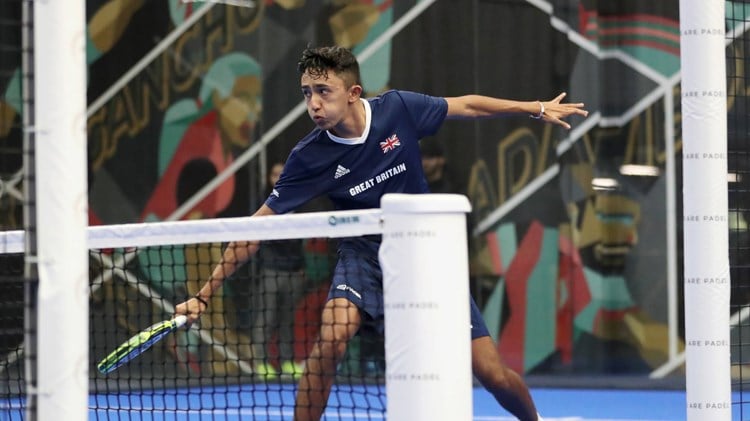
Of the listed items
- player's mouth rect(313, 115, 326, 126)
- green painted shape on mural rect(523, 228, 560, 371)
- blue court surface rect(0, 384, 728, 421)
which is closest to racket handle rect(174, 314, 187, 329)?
player's mouth rect(313, 115, 326, 126)

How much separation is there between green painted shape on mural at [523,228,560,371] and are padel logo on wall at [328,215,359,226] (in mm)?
6806

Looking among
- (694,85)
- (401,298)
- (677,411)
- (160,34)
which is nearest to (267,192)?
(160,34)

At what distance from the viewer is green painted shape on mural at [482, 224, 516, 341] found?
10992 mm

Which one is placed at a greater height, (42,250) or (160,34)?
(160,34)

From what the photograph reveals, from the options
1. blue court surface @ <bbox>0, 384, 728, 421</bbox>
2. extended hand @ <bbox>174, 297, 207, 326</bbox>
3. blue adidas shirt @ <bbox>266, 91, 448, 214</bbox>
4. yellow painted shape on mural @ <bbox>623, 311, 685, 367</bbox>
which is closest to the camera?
extended hand @ <bbox>174, 297, 207, 326</bbox>

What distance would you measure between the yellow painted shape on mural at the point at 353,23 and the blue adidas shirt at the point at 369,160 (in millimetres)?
5145

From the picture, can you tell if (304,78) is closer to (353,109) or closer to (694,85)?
(353,109)

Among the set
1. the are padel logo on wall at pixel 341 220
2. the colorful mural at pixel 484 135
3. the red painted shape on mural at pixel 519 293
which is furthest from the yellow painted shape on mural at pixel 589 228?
the are padel logo on wall at pixel 341 220

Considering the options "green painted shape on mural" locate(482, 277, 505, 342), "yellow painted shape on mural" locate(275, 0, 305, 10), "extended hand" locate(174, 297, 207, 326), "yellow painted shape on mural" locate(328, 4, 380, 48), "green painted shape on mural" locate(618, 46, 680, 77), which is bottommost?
"green painted shape on mural" locate(482, 277, 505, 342)

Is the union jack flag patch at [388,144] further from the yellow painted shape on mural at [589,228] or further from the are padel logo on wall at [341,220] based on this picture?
the yellow painted shape on mural at [589,228]

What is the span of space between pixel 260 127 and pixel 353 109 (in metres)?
5.39

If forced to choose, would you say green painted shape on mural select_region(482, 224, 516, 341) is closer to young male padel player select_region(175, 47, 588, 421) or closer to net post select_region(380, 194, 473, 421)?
young male padel player select_region(175, 47, 588, 421)

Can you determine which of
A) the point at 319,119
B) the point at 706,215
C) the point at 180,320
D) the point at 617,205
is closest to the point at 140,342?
the point at 180,320

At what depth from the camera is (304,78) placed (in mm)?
5637
